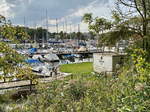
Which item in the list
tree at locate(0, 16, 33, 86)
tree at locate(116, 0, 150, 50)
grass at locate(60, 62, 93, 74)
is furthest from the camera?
grass at locate(60, 62, 93, 74)

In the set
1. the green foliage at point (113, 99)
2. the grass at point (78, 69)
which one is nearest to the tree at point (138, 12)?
the green foliage at point (113, 99)

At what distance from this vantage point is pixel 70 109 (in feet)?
15.1

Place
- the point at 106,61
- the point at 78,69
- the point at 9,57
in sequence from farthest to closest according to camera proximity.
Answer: the point at 78,69
the point at 106,61
the point at 9,57

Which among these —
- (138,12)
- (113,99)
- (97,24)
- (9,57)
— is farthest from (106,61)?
Answer: (9,57)

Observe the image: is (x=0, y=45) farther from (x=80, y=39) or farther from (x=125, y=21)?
(x=80, y=39)

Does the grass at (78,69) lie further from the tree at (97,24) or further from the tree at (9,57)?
the tree at (9,57)

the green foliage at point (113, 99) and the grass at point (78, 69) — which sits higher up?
the green foliage at point (113, 99)

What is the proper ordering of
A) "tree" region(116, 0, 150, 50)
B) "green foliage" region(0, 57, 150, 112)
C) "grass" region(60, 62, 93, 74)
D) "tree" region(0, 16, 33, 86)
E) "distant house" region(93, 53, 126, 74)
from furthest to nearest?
"grass" region(60, 62, 93, 74), "distant house" region(93, 53, 126, 74), "tree" region(116, 0, 150, 50), "tree" region(0, 16, 33, 86), "green foliage" region(0, 57, 150, 112)

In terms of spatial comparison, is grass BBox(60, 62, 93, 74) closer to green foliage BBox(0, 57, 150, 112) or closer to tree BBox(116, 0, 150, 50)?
tree BBox(116, 0, 150, 50)

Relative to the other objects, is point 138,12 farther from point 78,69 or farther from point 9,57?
point 78,69

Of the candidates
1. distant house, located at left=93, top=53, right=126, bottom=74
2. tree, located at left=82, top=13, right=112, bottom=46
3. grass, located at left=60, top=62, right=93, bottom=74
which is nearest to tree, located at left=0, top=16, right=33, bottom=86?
tree, located at left=82, top=13, right=112, bottom=46

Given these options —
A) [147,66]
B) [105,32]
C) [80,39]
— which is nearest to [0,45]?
[147,66]

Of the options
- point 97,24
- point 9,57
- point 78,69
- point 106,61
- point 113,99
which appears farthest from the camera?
point 78,69

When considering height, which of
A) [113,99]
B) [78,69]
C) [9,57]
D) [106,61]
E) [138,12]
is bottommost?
[78,69]
